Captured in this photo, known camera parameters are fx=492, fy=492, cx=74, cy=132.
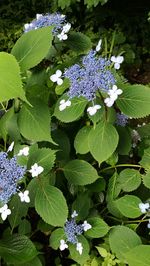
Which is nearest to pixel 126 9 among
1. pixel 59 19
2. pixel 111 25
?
pixel 111 25

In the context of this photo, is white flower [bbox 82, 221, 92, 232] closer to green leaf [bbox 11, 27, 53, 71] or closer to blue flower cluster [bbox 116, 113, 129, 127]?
blue flower cluster [bbox 116, 113, 129, 127]

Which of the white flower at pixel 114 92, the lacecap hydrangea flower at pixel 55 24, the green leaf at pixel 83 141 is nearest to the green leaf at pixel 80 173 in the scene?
the green leaf at pixel 83 141

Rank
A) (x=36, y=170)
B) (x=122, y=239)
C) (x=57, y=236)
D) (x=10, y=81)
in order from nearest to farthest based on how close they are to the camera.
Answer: (x=10, y=81), (x=36, y=170), (x=122, y=239), (x=57, y=236)

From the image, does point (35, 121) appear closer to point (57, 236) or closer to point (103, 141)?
point (103, 141)

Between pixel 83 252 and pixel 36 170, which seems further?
pixel 83 252

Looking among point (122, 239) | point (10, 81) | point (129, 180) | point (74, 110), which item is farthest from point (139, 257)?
point (10, 81)

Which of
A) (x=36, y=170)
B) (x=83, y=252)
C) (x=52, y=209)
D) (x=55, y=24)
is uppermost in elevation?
(x=55, y=24)

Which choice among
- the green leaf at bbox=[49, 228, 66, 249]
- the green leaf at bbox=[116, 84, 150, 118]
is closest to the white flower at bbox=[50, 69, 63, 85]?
the green leaf at bbox=[116, 84, 150, 118]
